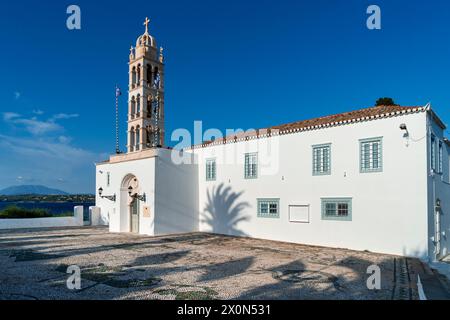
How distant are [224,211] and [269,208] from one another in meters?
3.56

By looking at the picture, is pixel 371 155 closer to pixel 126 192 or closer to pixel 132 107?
pixel 126 192

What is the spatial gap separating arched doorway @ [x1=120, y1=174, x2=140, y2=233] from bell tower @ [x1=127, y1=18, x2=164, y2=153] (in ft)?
7.06

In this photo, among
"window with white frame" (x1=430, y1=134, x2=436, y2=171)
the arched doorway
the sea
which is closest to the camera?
"window with white frame" (x1=430, y1=134, x2=436, y2=171)

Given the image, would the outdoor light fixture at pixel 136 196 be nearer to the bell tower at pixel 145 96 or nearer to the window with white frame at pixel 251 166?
the bell tower at pixel 145 96

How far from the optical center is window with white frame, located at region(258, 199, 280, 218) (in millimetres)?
18328

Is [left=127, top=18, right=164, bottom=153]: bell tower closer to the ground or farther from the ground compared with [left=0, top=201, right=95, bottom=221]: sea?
farther from the ground

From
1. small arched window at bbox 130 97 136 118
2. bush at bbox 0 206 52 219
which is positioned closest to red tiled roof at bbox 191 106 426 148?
small arched window at bbox 130 97 136 118

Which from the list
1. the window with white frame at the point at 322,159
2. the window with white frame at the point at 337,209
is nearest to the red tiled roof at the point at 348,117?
the window with white frame at the point at 322,159

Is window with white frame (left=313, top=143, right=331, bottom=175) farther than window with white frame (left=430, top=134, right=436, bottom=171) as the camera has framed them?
Yes

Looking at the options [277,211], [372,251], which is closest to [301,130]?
[277,211]

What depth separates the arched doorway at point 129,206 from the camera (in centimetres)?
2227

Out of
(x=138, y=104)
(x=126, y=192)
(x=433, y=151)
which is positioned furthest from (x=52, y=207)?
(x=433, y=151)

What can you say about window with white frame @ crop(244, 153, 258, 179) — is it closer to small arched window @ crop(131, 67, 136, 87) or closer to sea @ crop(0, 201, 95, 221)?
small arched window @ crop(131, 67, 136, 87)
